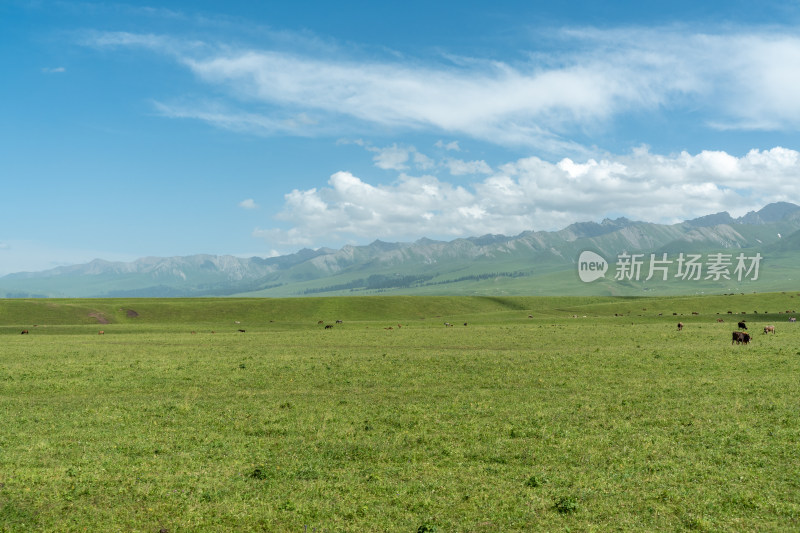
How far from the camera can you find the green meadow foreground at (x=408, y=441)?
16.9 meters

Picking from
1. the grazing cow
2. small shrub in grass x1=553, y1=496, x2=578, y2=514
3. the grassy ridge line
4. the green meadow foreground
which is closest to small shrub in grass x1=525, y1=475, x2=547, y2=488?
the green meadow foreground

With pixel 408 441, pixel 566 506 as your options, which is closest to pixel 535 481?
pixel 566 506

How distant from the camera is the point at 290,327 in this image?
106188mm

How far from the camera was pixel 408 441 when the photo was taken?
→ 80.8ft

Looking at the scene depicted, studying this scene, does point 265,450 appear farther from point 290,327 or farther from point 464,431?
point 290,327

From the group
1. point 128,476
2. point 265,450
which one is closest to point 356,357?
point 265,450

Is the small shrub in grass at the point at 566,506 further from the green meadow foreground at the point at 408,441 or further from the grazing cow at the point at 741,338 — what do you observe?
the grazing cow at the point at 741,338

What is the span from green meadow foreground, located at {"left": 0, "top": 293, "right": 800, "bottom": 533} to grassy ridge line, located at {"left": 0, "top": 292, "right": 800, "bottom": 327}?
249ft

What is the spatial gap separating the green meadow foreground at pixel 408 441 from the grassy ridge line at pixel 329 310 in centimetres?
7586

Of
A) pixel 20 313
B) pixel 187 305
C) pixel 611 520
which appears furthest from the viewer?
pixel 187 305

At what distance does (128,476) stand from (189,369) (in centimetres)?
2753

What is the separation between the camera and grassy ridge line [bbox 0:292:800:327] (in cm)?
12538

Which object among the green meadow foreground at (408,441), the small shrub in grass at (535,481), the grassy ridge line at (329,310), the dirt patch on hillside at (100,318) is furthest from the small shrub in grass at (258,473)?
the dirt patch on hillside at (100,318)

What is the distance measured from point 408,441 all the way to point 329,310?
126787mm
